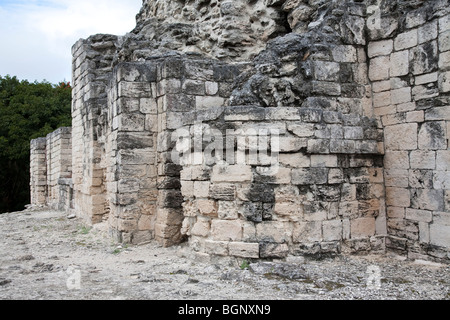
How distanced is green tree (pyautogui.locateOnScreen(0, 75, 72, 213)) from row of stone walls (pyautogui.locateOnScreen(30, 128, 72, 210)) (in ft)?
8.91

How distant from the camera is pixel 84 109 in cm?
1112

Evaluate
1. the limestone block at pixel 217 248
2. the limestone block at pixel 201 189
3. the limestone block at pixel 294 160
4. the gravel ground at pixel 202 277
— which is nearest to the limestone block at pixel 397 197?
the gravel ground at pixel 202 277

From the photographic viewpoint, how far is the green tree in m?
20.8

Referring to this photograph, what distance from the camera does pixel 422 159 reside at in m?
5.82

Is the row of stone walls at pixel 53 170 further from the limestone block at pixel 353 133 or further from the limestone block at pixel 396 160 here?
the limestone block at pixel 396 160

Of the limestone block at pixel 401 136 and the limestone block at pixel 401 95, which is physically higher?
the limestone block at pixel 401 95

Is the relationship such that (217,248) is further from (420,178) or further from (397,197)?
(420,178)

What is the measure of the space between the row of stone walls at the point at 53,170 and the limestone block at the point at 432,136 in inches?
392

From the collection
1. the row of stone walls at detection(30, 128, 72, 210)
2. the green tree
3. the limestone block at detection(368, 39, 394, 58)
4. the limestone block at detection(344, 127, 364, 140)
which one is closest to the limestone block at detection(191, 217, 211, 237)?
the limestone block at detection(344, 127, 364, 140)

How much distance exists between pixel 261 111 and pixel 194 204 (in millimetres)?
1573

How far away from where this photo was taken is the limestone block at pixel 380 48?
6234 mm

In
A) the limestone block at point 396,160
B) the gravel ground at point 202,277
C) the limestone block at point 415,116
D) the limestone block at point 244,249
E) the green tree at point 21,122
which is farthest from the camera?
the green tree at point 21,122

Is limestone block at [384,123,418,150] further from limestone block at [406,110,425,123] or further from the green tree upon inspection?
the green tree

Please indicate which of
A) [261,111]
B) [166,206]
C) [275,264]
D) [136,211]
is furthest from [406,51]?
[136,211]
